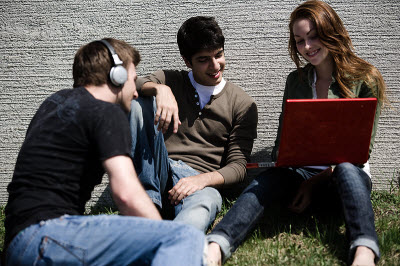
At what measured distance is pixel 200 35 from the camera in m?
2.62

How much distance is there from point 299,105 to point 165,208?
1.06m

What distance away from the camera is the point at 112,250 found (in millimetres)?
1475

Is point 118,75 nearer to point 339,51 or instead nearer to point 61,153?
point 61,153

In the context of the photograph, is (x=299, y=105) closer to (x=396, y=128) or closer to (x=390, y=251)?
(x=390, y=251)

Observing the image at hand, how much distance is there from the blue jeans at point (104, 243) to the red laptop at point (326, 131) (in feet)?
2.96

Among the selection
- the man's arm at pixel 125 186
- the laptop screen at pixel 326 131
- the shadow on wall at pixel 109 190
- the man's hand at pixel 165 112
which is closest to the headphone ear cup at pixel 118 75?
the man's arm at pixel 125 186

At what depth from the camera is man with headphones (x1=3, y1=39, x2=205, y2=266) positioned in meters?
1.45

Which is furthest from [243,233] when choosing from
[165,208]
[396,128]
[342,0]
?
[342,0]

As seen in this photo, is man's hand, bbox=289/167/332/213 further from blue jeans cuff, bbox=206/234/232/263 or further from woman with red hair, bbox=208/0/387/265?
blue jeans cuff, bbox=206/234/232/263

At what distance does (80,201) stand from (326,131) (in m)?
1.28

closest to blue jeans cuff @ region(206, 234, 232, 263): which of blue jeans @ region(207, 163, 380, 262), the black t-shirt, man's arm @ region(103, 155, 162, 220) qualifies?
blue jeans @ region(207, 163, 380, 262)

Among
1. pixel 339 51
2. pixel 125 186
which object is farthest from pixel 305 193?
pixel 125 186

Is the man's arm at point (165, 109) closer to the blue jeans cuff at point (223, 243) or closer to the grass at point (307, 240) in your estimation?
the blue jeans cuff at point (223, 243)

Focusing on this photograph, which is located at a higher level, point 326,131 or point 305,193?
point 326,131
